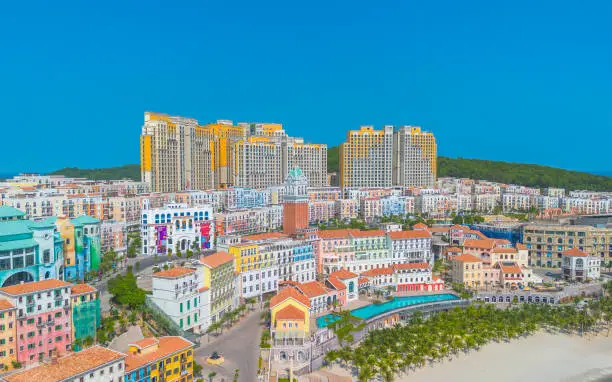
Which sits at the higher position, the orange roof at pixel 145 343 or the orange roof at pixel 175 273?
the orange roof at pixel 175 273

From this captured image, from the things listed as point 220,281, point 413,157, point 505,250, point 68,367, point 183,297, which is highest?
point 413,157

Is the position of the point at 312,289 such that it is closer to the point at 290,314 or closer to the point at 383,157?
the point at 290,314

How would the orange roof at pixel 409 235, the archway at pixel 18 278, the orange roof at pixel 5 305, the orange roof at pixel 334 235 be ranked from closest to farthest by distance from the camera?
the orange roof at pixel 5 305
the archway at pixel 18 278
the orange roof at pixel 334 235
the orange roof at pixel 409 235

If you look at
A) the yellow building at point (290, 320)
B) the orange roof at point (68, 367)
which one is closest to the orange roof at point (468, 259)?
the yellow building at point (290, 320)

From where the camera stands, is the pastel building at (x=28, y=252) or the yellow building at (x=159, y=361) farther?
the pastel building at (x=28, y=252)

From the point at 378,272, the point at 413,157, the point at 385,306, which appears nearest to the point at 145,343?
the point at 385,306

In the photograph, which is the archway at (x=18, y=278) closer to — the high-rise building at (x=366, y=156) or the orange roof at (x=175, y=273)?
the orange roof at (x=175, y=273)

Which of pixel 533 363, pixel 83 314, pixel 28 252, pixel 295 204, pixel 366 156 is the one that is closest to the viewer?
pixel 83 314

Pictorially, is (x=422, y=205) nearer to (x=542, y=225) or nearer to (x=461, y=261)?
(x=542, y=225)
